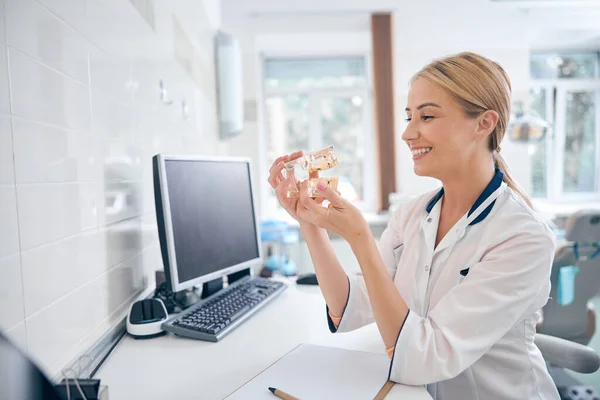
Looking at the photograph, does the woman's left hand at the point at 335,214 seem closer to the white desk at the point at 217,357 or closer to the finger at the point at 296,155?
the finger at the point at 296,155

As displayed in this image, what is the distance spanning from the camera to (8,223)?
0.73 metres

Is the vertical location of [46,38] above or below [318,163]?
above

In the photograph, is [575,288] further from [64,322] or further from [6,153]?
[6,153]

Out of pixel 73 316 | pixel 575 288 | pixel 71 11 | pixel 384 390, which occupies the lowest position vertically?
pixel 575 288

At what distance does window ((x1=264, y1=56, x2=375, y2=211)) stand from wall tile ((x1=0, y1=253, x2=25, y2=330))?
12.2ft

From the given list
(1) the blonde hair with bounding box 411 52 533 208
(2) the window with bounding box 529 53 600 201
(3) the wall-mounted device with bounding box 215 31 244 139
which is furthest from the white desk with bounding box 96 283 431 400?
(2) the window with bounding box 529 53 600 201

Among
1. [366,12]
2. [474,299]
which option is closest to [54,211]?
[474,299]

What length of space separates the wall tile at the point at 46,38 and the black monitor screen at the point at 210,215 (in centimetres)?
31

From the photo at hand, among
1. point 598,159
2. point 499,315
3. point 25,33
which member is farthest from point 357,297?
point 598,159

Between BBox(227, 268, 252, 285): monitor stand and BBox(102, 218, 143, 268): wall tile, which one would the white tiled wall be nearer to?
BBox(102, 218, 143, 268): wall tile

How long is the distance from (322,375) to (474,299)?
13.8 inches

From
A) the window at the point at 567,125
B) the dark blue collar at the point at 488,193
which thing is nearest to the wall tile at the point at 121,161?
the dark blue collar at the point at 488,193

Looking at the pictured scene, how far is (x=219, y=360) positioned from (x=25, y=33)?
0.76 meters

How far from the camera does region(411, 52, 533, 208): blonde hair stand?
1089 mm
